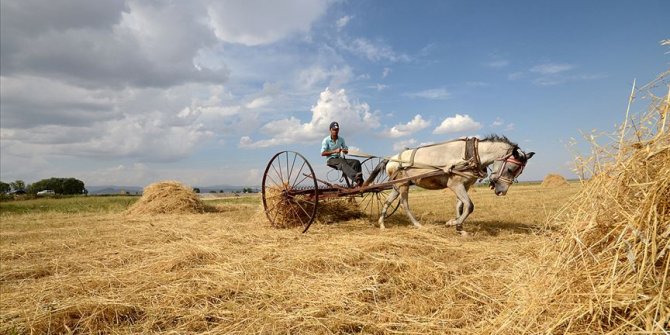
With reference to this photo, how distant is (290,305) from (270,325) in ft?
1.43

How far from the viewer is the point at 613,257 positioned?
2174mm

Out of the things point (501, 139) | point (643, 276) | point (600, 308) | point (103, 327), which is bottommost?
point (103, 327)

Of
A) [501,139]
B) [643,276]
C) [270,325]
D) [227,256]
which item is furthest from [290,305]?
[501,139]

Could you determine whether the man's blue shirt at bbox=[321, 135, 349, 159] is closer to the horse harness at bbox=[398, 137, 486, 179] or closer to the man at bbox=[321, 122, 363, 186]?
the man at bbox=[321, 122, 363, 186]

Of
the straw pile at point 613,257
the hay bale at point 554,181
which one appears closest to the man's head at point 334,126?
the straw pile at point 613,257

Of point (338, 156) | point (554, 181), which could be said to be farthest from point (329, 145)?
point (554, 181)

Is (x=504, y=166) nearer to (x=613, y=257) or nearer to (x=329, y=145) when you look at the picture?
(x=329, y=145)

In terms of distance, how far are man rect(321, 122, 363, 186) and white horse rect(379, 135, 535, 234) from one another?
0.87m

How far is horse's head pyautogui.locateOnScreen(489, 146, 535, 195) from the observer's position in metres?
7.12

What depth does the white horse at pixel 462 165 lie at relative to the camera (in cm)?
719

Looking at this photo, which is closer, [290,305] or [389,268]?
[290,305]

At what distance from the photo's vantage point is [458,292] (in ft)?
11.9

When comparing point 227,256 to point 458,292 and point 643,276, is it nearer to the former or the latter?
point 458,292

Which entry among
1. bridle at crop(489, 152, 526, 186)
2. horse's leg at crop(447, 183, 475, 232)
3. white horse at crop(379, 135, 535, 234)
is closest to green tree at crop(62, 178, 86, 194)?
white horse at crop(379, 135, 535, 234)
